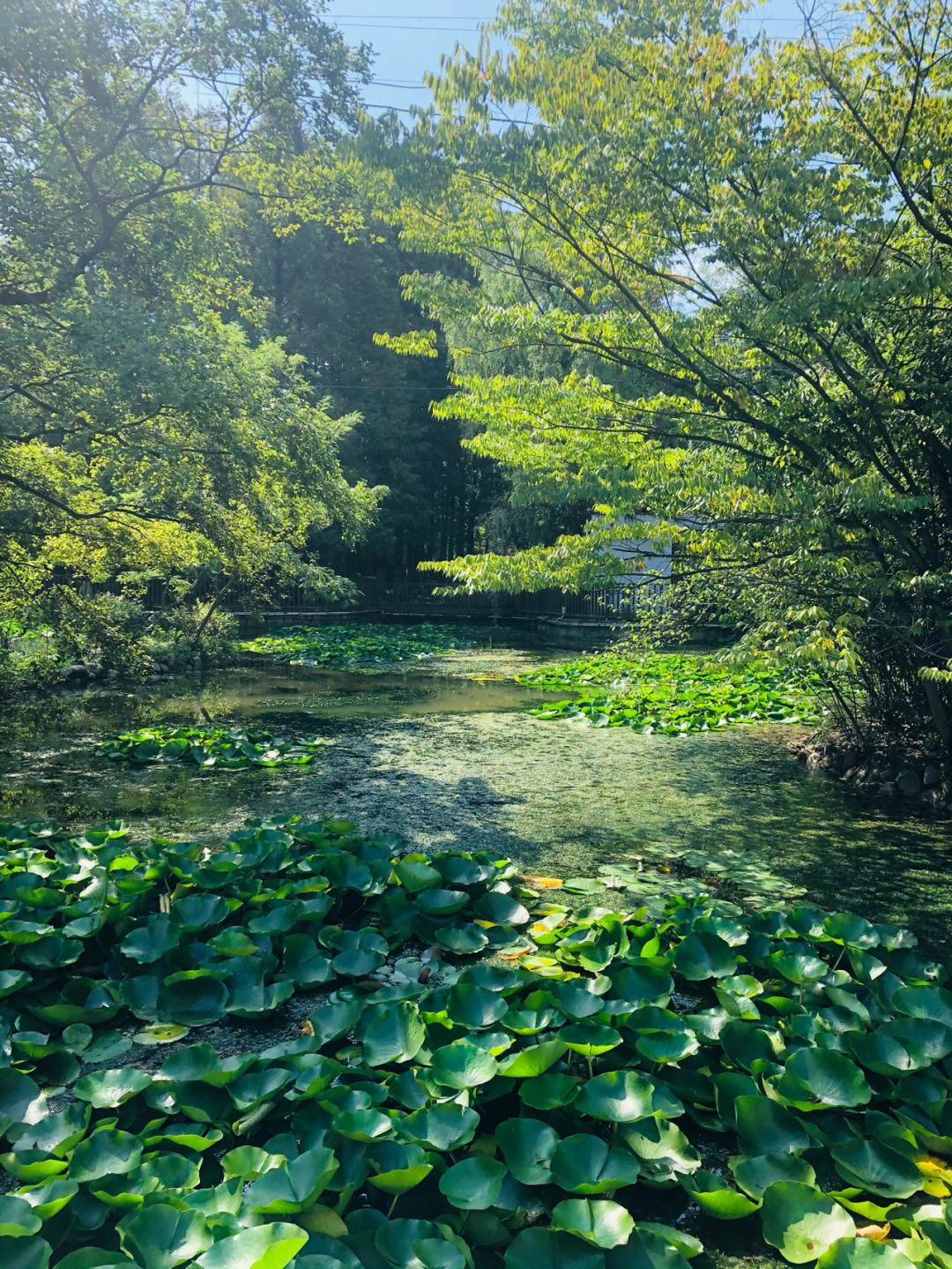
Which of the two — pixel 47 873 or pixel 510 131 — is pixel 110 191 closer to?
pixel 510 131

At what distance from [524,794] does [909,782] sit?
2.18 meters

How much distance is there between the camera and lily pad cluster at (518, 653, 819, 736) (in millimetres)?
7005

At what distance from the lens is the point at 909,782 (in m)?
4.90

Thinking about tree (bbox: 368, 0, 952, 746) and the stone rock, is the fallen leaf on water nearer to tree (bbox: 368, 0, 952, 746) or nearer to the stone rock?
tree (bbox: 368, 0, 952, 746)

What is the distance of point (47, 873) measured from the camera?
9.85 feet

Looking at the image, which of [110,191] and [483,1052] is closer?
[483,1052]

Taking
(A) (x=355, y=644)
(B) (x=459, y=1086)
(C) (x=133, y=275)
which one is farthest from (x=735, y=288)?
(A) (x=355, y=644)

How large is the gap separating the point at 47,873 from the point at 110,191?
5910 mm

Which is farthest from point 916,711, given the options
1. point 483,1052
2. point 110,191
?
point 110,191

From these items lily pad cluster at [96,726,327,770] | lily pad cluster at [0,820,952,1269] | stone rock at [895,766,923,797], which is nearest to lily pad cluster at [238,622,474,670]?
lily pad cluster at [96,726,327,770]

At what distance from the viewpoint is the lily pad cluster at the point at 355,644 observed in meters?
12.7

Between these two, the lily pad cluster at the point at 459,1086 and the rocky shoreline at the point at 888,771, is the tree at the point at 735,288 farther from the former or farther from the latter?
the lily pad cluster at the point at 459,1086

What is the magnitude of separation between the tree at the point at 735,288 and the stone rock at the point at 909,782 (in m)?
0.52

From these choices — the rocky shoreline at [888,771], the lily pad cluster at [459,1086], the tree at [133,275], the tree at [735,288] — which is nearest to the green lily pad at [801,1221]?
the lily pad cluster at [459,1086]
